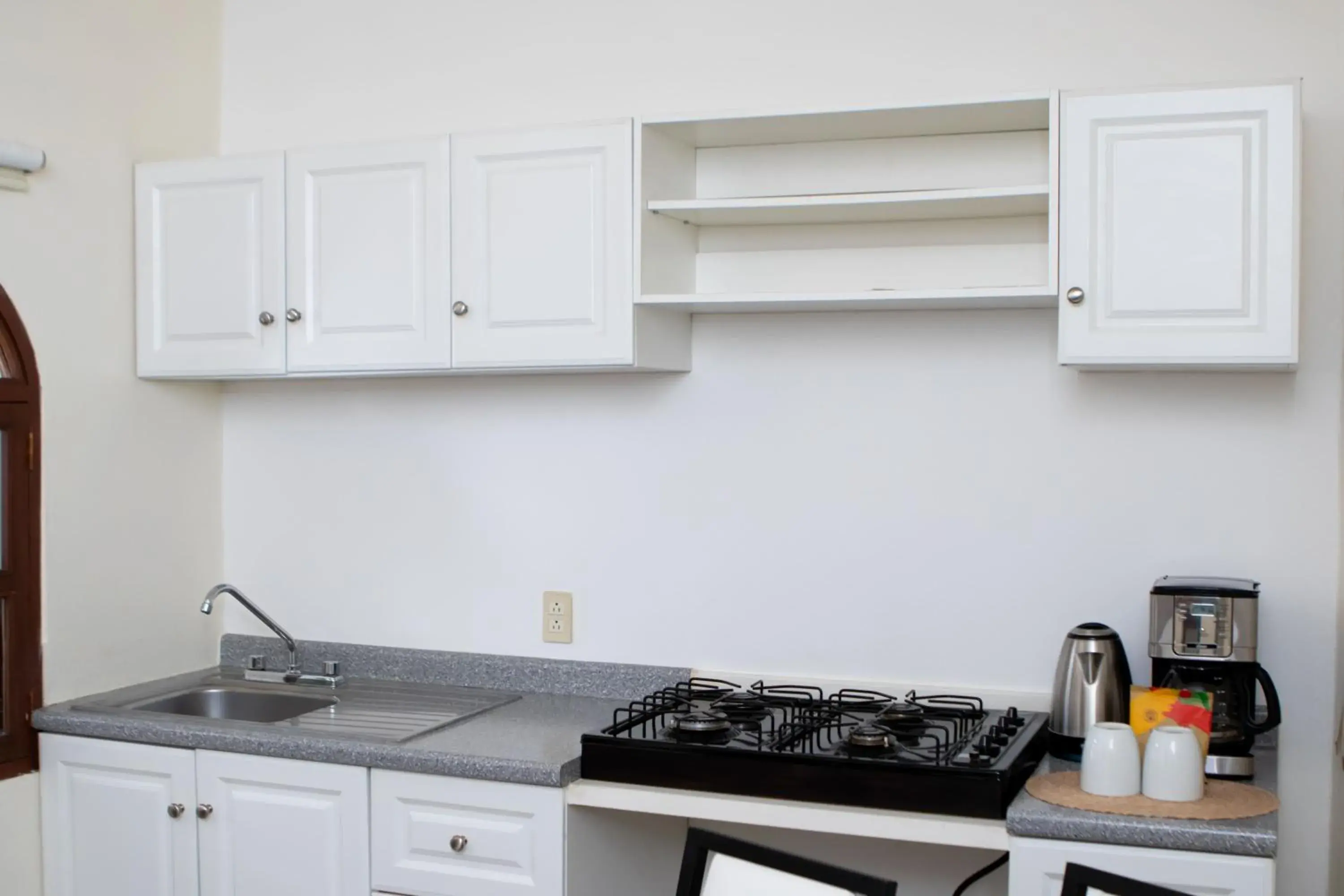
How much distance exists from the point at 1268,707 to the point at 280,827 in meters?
1.93

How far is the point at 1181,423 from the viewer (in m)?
2.76

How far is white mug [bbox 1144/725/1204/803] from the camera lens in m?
2.28

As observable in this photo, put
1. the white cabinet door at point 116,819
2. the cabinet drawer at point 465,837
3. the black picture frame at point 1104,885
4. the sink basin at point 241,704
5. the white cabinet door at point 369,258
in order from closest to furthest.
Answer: the black picture frame at point 1104,885
the cabinet drawer at point 465,837
the white cabinet door at point 116,819
the white cabinet door at point 369,258
the sink basin at point 241,704

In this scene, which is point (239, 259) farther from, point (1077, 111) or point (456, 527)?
point (1077, 111)

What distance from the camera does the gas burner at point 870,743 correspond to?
2.45 m

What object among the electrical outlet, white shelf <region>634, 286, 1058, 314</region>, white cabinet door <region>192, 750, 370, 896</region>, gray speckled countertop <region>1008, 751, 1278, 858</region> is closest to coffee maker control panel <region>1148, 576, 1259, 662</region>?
gray speckled countertop <region>1008, 751, 1278, 858</region>

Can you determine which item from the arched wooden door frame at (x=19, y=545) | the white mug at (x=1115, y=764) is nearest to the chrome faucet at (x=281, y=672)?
the arched wooden door frame at (x=19, y=545)

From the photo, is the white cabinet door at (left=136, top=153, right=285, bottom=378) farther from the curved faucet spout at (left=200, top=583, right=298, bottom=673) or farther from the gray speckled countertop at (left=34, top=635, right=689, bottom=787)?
the gray speckled countertop at (left=34, top=635, right=689, bottom=787)

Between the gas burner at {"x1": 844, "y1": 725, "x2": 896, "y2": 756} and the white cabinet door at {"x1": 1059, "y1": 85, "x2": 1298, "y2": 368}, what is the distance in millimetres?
772

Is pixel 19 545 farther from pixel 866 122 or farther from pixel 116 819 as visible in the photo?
pixel 866 122

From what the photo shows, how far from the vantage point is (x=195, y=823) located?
9.42ft

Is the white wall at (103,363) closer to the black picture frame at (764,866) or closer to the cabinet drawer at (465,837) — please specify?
the cabinet drawer at (465,837)

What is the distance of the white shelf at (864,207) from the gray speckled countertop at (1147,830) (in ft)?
3.70

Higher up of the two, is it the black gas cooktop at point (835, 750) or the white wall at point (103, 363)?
the white wall at point (103, 363)
